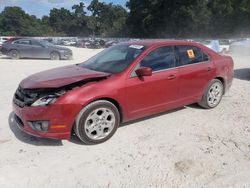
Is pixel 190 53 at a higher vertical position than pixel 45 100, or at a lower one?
higher

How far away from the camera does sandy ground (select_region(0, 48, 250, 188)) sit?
11.9 ft

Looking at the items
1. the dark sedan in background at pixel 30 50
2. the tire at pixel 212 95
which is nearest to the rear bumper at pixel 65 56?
the dark sedan in background at pixel 30 50

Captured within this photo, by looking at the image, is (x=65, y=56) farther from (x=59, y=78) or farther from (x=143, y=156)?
(x=143, y=156)

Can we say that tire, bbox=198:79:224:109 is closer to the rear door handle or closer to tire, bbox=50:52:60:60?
the rear door handle

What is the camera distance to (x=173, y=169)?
3.87 metres

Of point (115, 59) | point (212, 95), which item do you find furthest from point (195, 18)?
point (115, 59)

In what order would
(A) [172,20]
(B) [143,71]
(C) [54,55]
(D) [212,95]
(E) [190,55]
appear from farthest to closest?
(A) [172,20]
(C) [54,55]
(D) [212,95]
(E) [190,55]
(B) [143,71]

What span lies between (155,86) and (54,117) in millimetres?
1843

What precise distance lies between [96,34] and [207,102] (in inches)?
4379

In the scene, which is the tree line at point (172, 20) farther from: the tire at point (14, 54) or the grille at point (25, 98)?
the grille at point (25, 98)

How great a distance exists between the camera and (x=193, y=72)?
574cm

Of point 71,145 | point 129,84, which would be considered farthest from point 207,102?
point 71,145

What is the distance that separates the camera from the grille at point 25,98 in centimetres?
439

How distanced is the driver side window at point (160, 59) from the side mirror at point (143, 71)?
A: 0.19 m
